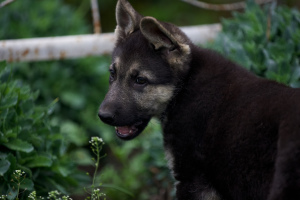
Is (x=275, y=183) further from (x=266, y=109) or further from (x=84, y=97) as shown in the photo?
(x=84, y=97)

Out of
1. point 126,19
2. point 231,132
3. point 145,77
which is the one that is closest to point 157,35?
point 145,77

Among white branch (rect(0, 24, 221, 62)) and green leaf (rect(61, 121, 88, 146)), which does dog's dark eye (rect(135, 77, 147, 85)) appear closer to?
white branch (rect(0, 24, 221, 62))

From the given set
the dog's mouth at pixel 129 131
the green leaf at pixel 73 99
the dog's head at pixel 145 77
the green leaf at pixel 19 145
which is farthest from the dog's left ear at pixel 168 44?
the green leaf at pixel 73 99

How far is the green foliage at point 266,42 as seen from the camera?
20.0ft

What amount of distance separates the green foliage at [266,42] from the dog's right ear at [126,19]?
4.71 feet

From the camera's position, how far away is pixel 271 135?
433 cm

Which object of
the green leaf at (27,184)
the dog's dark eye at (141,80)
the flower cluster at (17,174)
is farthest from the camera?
the green leaf at (27,184)

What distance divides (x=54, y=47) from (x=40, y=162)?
2106 mm

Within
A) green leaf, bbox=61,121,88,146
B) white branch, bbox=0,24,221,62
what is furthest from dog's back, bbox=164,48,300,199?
green leaf, bbox=61,121,88,146

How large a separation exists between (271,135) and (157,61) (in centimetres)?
125

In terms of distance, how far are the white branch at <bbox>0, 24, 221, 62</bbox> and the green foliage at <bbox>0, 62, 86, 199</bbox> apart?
3.17 ft

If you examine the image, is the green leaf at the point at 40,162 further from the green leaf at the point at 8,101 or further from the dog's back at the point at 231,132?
the dog's back at the point at 231,132

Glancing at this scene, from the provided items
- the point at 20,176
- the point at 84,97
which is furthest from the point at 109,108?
the point at 84,97

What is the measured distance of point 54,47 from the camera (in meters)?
7.18
